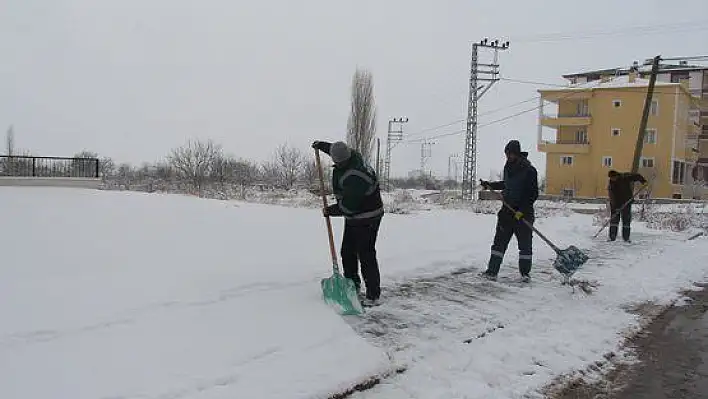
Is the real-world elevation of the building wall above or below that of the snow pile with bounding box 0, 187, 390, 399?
above

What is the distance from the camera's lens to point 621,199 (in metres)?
12.6

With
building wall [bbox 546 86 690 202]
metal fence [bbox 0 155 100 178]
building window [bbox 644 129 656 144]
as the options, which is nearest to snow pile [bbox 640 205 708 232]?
metal fence [bbox 0 155 100 178]

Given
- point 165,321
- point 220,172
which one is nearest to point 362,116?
point 220,172

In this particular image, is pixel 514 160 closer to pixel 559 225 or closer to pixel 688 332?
pixel 688 332

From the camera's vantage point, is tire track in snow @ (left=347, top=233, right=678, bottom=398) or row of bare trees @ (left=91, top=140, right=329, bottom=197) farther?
row of bare trees @ (left=91, top=140, right=329, bottom=197)

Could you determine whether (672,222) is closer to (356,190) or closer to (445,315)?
(445,315)

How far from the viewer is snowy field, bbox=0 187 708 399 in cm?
379

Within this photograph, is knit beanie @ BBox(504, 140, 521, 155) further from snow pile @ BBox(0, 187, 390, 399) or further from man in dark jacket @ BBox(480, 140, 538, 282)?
snow pile @ BBox(0, 187, 390, 399)

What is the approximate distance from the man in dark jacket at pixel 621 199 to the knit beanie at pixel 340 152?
862cm

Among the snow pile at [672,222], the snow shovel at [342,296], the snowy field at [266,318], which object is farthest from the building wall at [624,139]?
the snow shovel at [342,296]

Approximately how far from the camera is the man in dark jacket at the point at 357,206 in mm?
5770

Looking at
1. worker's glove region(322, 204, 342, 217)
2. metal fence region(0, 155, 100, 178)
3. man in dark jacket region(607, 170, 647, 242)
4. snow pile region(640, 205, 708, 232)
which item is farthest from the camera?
metal fence region(0, 155, 100, 178)

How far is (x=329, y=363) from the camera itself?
4.21 meters

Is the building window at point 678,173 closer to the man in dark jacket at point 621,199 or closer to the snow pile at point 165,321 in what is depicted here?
the man in dark jacket at point 621,199
